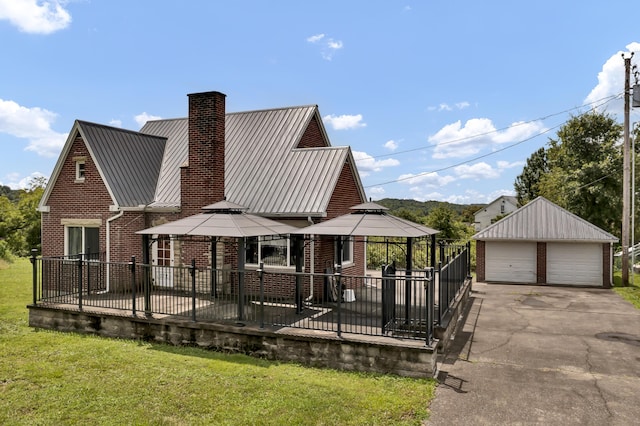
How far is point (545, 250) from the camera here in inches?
824

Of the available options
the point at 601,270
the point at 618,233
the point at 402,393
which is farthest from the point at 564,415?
the point at 618,233

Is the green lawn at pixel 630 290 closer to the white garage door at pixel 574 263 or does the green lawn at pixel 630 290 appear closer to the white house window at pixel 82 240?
the white garage door at pixel 574 263

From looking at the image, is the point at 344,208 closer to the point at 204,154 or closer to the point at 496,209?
the point at 204,154

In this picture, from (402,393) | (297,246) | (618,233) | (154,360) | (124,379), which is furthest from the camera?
(618,233)

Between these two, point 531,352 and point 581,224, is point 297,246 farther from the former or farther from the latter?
point 581,224

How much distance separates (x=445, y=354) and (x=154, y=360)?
5968 millimetres

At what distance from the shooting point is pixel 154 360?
8805mm

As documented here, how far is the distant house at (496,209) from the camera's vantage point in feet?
274

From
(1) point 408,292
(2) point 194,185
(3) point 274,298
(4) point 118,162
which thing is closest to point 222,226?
(3) point 274,298

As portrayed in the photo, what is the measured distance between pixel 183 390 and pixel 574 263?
1961 cm

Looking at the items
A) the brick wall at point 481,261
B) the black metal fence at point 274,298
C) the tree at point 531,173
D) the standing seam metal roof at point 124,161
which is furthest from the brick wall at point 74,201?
the tree at point 531,173

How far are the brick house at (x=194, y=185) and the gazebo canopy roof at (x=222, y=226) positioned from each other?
1.84 metres

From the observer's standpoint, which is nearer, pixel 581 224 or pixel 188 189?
pixel 188 189

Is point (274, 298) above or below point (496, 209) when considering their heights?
below
